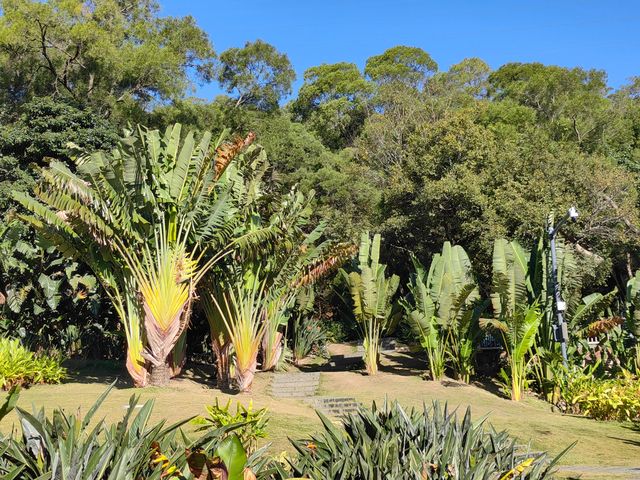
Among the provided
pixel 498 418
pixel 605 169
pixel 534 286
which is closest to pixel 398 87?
pixel 605 169

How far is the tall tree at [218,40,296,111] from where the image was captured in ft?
126

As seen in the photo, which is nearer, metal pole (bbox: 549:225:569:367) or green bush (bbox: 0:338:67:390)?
green bush (bbox: 0:338:67:390)

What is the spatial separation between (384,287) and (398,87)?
25418mm

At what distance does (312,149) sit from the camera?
31781 mm

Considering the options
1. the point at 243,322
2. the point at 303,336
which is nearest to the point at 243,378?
the point at 243,322

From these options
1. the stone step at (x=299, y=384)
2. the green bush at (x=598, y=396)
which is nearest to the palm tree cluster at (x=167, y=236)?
the stone step at (x=299, y=384)

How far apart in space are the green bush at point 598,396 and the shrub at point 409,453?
9125 millimetres

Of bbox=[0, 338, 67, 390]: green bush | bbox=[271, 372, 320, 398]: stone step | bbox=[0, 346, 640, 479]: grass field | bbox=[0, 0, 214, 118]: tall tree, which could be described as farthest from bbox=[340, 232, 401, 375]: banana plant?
bbox=[0, 0, 214, 118]: tall tree

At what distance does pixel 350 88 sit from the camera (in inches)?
1875

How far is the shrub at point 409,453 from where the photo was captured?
3.88m

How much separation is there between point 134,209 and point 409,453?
9899 millimetres

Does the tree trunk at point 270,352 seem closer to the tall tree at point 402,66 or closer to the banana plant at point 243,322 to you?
the banana plant at point 243,322

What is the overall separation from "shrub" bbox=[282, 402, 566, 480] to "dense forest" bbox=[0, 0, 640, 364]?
1063cm

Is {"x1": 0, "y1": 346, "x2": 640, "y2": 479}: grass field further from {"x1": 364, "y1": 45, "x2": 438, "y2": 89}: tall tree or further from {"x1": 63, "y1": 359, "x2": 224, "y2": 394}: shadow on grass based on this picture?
{"x1": 364, "y1": 45, "x2": 438, "y2": 89}: tall tree
